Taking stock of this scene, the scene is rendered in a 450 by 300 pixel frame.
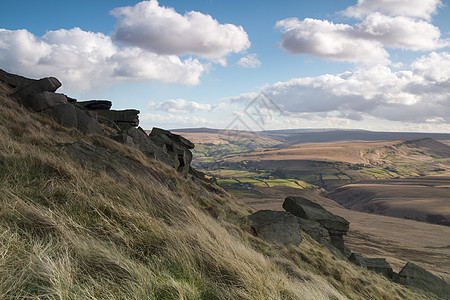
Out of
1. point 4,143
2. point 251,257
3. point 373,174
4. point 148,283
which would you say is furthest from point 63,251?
point 373,174

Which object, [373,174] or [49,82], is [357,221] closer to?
[49,82]

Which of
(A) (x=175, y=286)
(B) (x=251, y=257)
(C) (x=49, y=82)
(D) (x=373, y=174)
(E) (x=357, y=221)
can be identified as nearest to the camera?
(A) (x=175, y=286)

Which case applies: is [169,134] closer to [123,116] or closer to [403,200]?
[123,116]

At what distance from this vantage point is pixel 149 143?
901 inches

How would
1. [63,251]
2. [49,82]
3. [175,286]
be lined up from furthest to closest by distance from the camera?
[49,82] → [63,251] → [175,286]

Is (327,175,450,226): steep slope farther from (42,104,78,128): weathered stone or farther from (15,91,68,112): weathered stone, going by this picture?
(15,91,68,112): weathered stone

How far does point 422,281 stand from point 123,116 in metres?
31.4

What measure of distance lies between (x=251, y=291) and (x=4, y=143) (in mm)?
7431

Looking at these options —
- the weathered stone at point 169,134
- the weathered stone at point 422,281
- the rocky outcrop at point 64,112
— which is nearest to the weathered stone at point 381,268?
the weathered stone at point 422,281

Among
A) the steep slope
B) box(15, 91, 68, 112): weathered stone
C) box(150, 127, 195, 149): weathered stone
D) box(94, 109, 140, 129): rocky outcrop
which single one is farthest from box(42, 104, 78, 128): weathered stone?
the steep slope

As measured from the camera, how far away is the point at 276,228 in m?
11.0

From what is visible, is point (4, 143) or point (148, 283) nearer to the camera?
point (148, 283)

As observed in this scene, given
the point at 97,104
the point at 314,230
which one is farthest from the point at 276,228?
the point at 97,104

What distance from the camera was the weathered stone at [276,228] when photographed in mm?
10570
